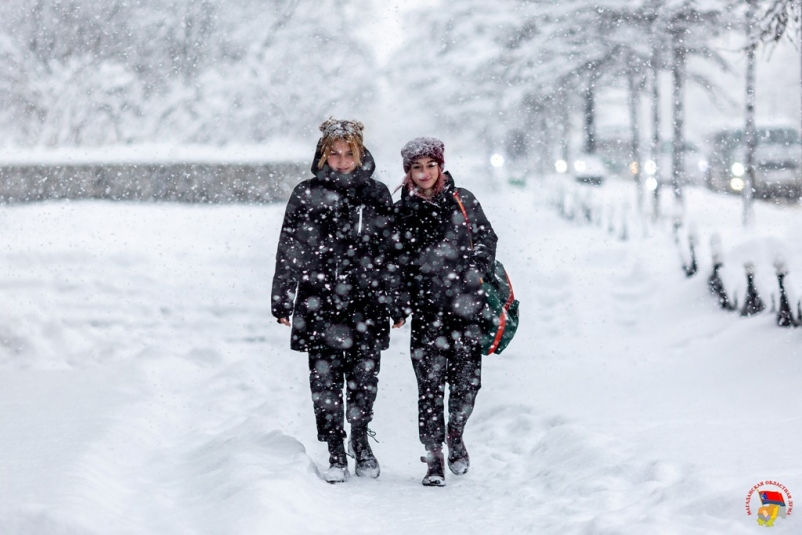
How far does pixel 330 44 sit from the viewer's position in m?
35.0

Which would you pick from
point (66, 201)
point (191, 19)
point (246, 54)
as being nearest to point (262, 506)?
point (66, 201)

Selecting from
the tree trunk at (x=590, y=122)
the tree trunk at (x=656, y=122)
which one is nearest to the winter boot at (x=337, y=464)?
the tree trunk at (x=656, y=122)

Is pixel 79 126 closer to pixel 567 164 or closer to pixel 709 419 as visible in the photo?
pixel 567 164

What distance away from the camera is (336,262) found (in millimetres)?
4348

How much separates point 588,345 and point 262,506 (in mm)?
5236

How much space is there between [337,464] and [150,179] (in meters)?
16.0

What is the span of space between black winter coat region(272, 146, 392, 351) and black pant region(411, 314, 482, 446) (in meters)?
0.26

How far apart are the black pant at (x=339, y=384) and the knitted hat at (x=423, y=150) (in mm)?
944

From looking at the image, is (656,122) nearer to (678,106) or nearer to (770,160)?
(678,106)

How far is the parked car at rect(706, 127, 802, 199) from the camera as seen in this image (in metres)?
20.3

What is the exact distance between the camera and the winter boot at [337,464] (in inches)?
172

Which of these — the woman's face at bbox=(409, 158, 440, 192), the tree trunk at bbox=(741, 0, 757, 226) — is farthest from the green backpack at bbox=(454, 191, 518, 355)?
the tree trunk at bbox=(741, 0, 757, 226)
